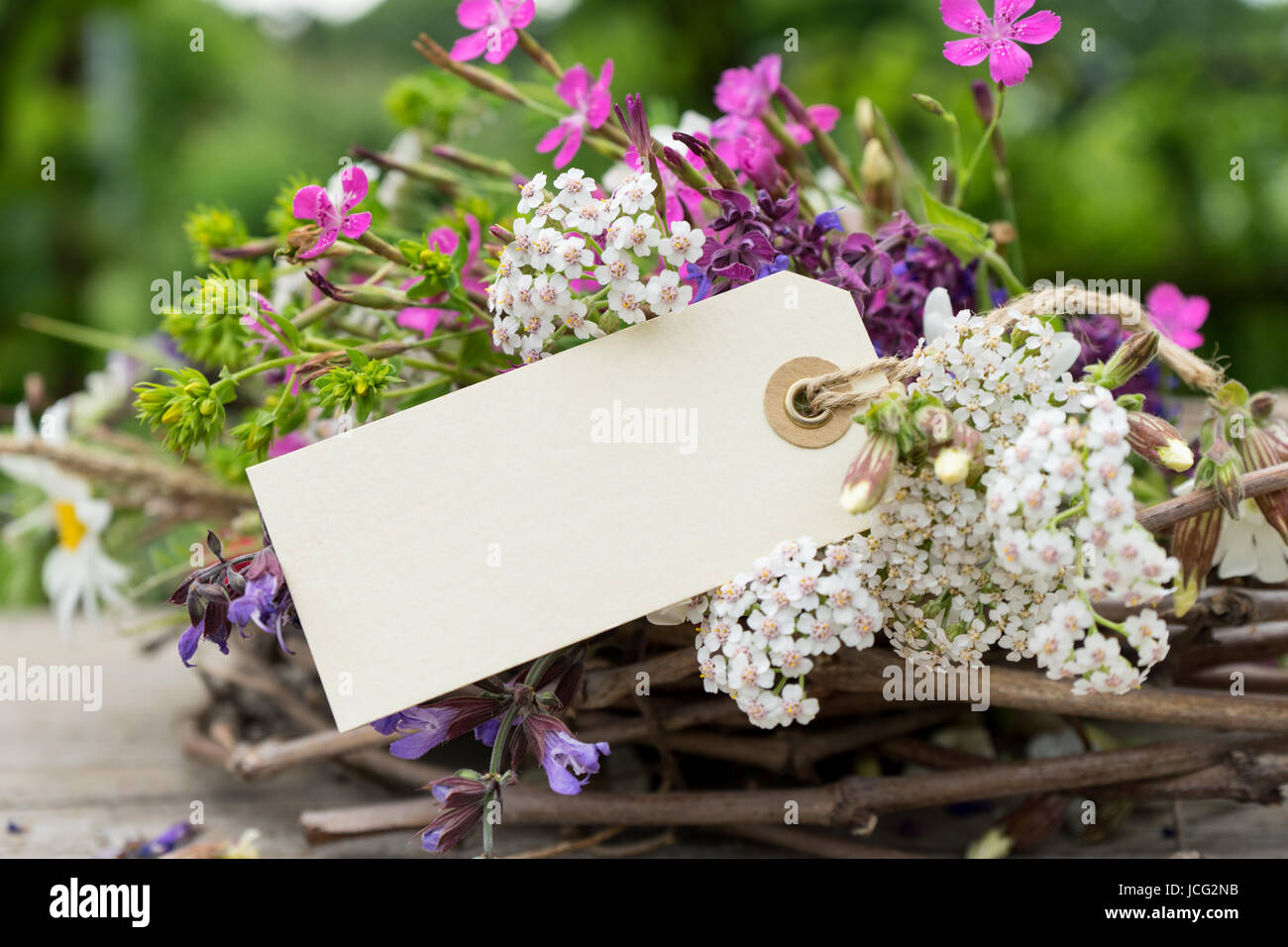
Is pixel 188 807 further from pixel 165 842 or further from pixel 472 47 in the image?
pixel 472 47

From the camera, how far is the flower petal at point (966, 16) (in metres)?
0.39

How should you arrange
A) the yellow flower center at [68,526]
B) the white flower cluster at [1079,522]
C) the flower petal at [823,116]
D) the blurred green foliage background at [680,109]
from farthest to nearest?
the blurred green foliage background at [680,109] < the yellow flower center at [68,526] < the flower petal at [823,116] < the white flower cluster at [1079,522]

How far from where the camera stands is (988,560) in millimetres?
331

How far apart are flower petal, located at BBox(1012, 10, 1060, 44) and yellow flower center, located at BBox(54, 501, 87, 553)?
0.65 metres

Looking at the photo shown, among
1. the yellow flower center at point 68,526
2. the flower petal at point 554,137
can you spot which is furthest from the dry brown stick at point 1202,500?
the yellow flower center at point 68,526

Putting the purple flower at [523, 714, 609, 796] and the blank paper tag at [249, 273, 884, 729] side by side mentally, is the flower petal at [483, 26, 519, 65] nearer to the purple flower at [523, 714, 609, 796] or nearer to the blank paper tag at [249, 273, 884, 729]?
the blank paper tag at [249, 273, 884, 729]

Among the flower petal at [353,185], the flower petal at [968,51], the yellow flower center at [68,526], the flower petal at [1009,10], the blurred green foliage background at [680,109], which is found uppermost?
the blurred green foliage background at [680,109]

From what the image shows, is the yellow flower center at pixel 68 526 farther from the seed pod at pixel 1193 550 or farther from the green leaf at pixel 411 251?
the seed pod at pixel 1193 550

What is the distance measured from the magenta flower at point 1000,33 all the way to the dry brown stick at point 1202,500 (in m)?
0.18

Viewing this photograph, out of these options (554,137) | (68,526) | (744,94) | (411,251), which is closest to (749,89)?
(744,94)
